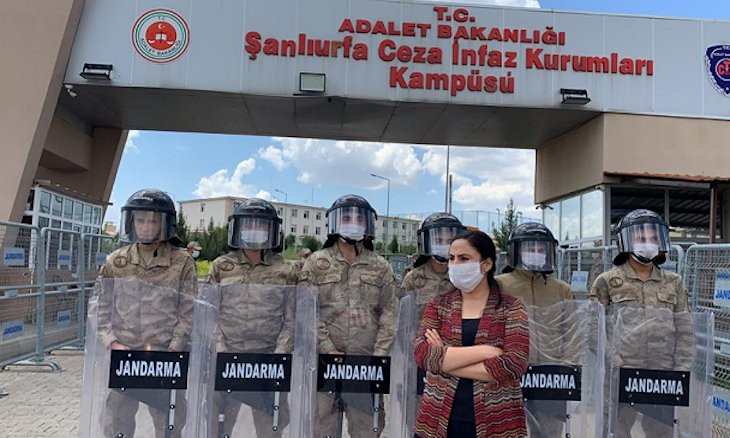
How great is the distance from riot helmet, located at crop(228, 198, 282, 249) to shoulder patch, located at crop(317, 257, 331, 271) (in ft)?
1.06

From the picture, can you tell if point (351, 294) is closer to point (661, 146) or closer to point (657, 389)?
point (657, 389)

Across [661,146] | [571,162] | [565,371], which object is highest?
[661,146]

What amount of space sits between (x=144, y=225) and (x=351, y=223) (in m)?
1.36

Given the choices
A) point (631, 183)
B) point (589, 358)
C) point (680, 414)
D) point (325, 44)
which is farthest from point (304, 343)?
point (631, 183)

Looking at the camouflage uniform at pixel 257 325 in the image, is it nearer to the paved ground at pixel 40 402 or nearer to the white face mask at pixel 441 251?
the white face mask at pixel 441 251

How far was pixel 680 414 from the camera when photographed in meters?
3.21

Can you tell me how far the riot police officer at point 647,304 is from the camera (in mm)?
3219

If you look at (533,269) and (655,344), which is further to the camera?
(533,269)

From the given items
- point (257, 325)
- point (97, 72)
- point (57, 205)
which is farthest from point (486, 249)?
point (57, 205)

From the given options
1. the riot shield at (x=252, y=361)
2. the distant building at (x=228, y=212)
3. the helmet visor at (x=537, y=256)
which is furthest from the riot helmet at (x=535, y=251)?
the distant building at (x=228, y=212)

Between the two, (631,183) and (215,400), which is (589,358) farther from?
(631,183)

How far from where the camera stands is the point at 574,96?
30.3 feet

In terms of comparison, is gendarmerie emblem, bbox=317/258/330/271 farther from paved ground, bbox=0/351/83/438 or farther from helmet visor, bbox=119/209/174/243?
paved ground, bbox=0/351/83/438

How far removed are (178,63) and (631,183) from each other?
8.07m
